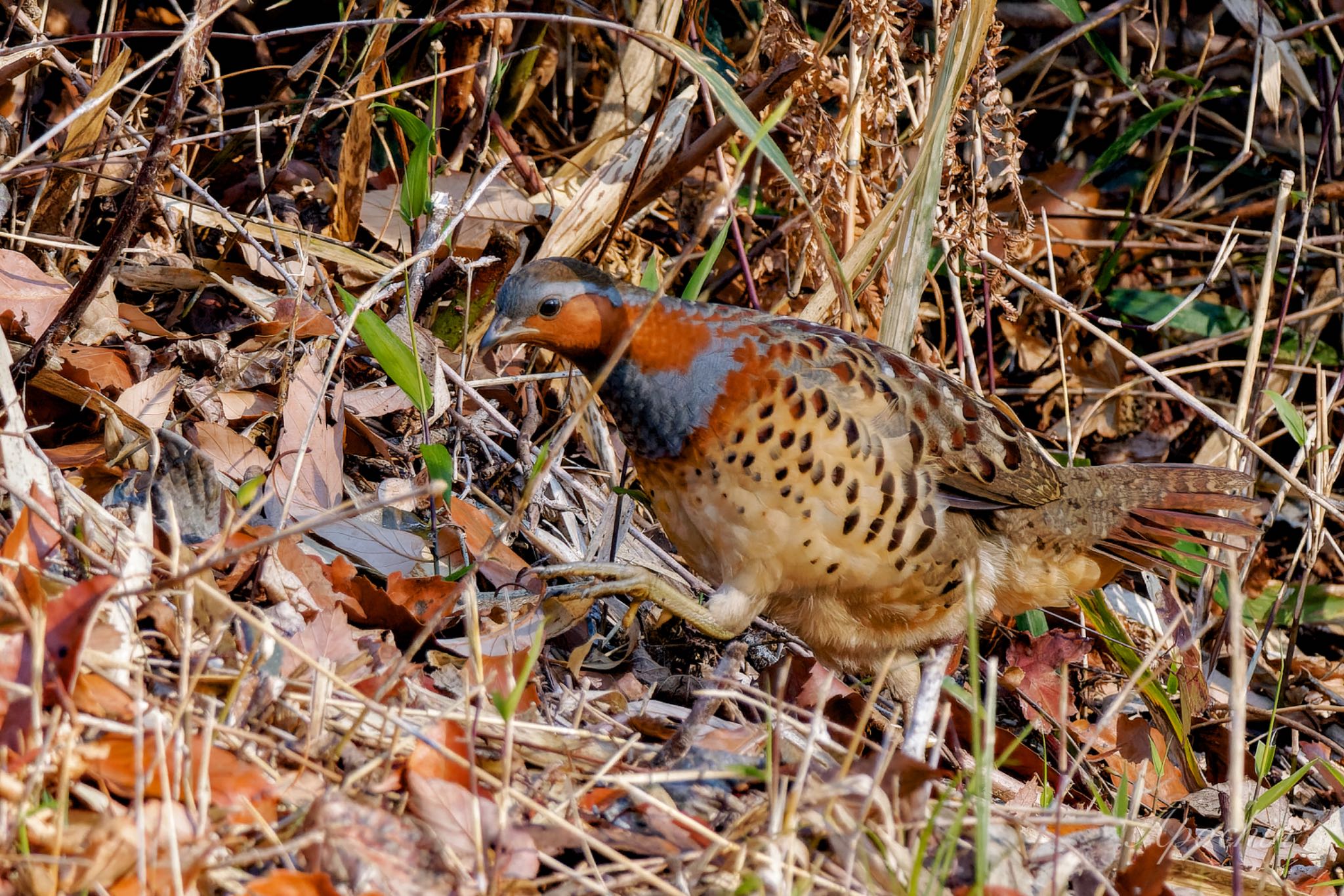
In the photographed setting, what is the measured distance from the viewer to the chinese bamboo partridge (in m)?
3.23

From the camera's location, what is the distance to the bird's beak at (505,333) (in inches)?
126

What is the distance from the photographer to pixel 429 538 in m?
3.49

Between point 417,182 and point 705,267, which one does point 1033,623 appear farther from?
point 417,182

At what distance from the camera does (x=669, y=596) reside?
352 cm

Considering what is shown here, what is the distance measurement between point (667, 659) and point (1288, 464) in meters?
3.55

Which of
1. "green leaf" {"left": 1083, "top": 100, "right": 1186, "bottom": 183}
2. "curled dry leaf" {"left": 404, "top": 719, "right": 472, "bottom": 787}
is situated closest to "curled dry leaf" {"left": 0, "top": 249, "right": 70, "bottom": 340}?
"curled dry leaf" {"left": 404, "top": 719, "right": 472, "bottom": 787}

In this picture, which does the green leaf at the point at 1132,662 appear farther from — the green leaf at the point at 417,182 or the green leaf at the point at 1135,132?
the green leaf at the point at 417,182

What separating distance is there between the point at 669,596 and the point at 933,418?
885 mm

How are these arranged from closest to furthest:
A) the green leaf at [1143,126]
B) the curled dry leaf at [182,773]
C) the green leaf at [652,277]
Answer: the curled dry leaf at [182,773], the green leaf at [652,277], the green leaf at [1143,126]

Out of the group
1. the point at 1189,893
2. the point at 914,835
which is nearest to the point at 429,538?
the point at 914,835

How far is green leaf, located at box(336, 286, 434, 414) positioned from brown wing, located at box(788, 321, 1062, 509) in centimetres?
96

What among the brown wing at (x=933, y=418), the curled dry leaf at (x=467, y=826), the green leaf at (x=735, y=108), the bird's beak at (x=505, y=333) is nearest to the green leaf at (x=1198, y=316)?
the brown wing at (x=933, y=418)

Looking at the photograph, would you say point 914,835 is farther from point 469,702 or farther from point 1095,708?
point 1095,708

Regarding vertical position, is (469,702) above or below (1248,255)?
below
